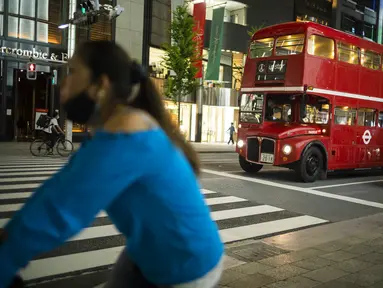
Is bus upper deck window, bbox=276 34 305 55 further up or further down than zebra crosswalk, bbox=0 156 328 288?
further up

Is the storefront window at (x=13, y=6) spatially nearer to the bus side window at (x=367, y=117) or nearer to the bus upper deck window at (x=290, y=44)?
the bus upper deck window at (x=290, y=44)

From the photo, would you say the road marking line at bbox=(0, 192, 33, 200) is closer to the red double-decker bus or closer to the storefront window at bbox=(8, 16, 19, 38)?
the red double-decker bus

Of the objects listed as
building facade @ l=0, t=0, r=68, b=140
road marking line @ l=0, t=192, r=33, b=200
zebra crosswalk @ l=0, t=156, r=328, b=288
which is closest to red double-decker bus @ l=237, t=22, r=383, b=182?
zebra crosswalk @ l=0, t=156, r=328, b=288

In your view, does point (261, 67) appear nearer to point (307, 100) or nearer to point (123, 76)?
point (307, 100)

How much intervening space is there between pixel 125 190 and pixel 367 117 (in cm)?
1568

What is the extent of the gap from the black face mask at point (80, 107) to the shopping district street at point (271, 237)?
310 centimetres

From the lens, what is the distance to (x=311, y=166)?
13.2m

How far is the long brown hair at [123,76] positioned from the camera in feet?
4.84

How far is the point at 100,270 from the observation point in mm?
4840

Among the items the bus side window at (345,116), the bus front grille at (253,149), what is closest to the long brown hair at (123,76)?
the bus front grille at (253,149)

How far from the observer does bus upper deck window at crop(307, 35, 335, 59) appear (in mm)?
13203

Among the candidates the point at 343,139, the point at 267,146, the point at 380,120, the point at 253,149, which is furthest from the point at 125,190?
the point at 380,120

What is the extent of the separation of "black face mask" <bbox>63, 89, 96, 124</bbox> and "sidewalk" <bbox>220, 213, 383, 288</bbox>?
306 centimetres

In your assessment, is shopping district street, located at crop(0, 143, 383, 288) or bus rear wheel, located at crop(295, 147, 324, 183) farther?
bus rear wheel, located at crop(295, 147, 324, 183)
